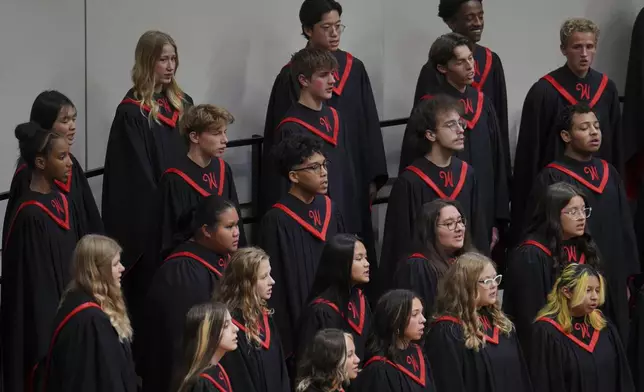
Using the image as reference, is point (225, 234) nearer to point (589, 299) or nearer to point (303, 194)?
point (303, 194)

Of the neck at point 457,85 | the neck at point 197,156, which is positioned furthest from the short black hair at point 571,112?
the neck at point 197,156

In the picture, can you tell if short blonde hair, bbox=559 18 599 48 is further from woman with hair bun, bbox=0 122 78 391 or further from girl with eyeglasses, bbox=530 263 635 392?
woman with hair bun, bbox=0 122 78 391

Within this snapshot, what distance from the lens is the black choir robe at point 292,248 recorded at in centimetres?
855

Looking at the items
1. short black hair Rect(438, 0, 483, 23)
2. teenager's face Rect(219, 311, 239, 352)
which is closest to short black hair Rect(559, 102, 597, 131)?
short black hair Rect(438, 0, 483, 23)

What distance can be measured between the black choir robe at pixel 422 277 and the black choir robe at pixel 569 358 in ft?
1.74

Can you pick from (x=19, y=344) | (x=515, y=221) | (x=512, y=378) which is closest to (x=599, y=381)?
(x=512, y=378)

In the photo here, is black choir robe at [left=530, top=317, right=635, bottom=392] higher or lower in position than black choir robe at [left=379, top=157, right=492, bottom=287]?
lower

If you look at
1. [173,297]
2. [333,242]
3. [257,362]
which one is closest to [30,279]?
[173,297]

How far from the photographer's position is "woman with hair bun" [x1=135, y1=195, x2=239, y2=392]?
8156mm

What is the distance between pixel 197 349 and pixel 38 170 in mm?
1810

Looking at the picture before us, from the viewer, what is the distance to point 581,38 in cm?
1012

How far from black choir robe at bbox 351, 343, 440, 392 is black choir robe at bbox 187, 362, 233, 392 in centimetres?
64

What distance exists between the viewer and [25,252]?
8.36 metres

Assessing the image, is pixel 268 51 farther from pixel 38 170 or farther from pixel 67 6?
pixel 38 170
